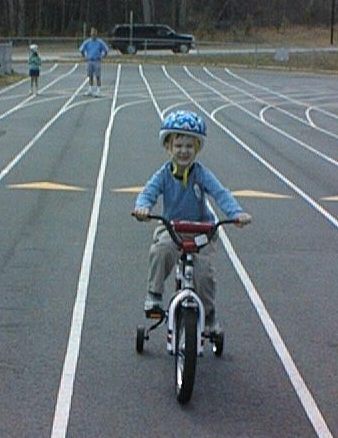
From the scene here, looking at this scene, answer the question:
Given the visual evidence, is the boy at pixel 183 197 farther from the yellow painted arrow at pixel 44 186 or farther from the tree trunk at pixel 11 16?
the tree trunk at pixel 11 16

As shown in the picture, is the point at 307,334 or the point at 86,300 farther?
the point at 86,300

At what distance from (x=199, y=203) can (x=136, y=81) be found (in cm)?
3739

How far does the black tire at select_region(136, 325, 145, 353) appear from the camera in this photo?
25.7 feet

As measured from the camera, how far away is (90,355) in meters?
7.83

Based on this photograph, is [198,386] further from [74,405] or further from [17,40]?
[17,40]

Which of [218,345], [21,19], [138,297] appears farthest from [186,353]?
[21,19]

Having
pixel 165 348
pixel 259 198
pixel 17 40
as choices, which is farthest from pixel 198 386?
pixel 17 40

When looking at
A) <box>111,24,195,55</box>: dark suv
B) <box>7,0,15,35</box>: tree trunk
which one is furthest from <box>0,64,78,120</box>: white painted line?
<box>7,0,15,35</box>: tree trunk

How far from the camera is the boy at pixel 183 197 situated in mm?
7191

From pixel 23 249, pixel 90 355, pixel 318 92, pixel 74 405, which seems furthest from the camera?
pixel 318 92

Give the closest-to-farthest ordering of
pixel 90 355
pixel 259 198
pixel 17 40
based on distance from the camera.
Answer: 1. pixel 90 355
2. pixel 259 198
3. pixel 17 40

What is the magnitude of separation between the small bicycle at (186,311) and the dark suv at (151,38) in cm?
6512

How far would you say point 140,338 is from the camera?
7848 millimetres

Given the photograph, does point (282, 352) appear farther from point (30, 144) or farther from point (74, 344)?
point (30, 144)
